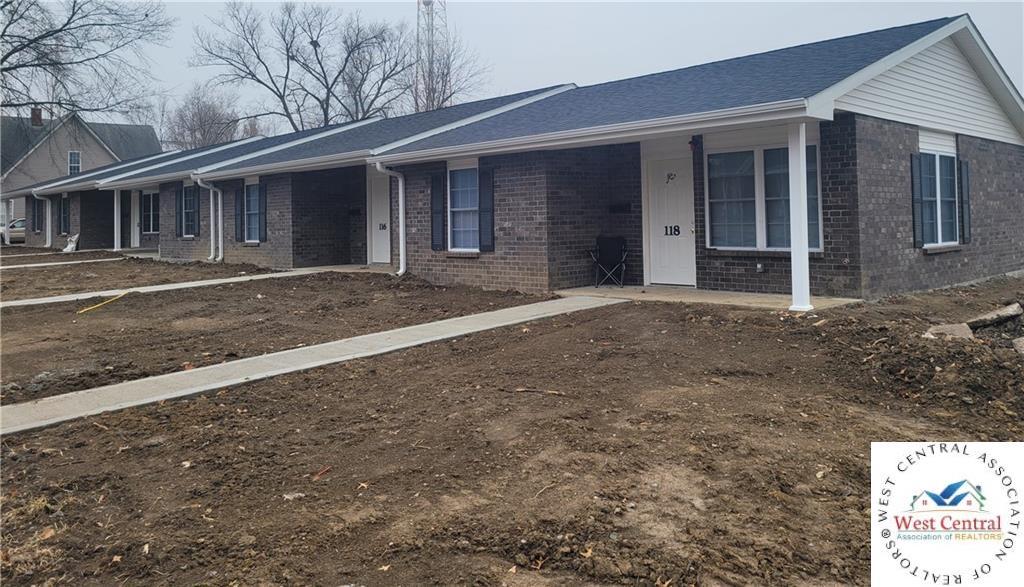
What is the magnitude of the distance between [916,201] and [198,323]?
35.3 feet

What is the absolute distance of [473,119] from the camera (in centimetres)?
1669

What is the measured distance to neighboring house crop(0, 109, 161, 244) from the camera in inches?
1843

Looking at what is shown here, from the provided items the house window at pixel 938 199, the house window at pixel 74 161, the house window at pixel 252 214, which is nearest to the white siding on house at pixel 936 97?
the house window at pixel 938 199

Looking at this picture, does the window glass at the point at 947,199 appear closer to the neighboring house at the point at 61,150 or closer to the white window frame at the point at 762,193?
the white window frame at the point at 762,193

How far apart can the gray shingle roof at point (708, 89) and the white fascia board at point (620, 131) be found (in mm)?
162

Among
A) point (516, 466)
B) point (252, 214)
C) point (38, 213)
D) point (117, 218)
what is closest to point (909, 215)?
point (516, 466)

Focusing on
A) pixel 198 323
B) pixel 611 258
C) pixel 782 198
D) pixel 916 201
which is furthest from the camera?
pixel 611 258

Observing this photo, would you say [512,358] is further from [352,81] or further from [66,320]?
[352,81]

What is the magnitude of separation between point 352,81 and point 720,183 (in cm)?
4063

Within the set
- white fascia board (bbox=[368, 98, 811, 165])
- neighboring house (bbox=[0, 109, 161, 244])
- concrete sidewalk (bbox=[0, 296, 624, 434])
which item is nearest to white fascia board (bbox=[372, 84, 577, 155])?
white fascia board (bbox=[368, 98, 811, 165])

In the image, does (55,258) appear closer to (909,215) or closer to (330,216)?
(330,216)

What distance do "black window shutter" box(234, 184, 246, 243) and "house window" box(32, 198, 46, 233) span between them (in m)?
19.3

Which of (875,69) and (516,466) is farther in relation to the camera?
(875,69)

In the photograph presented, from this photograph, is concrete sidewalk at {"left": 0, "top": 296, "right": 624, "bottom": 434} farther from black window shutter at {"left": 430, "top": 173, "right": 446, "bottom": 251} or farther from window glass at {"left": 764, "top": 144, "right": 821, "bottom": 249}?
black window shutter at {"left": 430, "top": 173, "right": 446, "bottom": 251}
